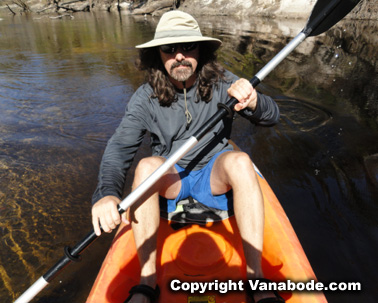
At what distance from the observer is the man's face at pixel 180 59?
2049mm

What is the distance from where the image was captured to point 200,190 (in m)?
2.20

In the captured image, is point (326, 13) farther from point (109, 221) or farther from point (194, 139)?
point (109, 221)

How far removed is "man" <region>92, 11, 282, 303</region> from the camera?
5.88ft

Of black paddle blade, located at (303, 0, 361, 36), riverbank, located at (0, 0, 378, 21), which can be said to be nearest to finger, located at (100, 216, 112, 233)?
black paddle blade, located at (303, 0, 361, 36)

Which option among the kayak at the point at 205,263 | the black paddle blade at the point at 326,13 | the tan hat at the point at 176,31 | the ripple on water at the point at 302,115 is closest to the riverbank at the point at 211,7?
the ripple on water at the point at 302,115

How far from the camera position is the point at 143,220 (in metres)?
1.84

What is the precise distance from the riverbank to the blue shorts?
812 inches

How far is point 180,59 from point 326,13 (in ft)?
4.15

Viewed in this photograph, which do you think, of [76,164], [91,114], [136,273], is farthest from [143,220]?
[91,114]

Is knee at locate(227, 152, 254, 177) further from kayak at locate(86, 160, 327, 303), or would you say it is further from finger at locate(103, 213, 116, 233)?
finger at locate(103, 213, 116, 233)

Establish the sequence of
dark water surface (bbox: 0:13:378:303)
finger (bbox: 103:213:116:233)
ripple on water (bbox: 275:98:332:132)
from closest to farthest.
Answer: finger (bbox: 103:213:116:233), dark water surface (bbox: 0:13:378:303), ripple on water (bbox: 275:98:332:132)

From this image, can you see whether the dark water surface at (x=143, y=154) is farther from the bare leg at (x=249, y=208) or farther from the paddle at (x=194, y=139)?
the bare leg at (x=249, y=208)

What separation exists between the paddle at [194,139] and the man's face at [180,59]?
438mm

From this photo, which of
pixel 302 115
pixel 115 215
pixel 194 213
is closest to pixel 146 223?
pixel 115 215
